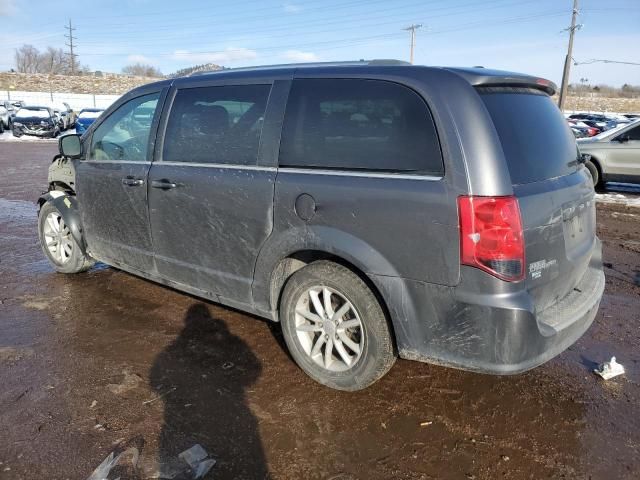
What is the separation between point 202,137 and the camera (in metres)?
3.78

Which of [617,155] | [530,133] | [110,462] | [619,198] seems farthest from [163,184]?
[617,155]

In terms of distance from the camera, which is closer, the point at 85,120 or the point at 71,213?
the point at 71,213

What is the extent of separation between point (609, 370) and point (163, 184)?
3.44m

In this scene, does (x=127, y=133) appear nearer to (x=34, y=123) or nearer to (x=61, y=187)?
(x=61, y=187)

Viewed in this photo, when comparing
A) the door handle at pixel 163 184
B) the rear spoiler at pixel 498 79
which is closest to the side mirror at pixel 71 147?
the door handle at pixel 163 184

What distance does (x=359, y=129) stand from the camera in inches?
116

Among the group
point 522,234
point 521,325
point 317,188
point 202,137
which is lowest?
point 521,325

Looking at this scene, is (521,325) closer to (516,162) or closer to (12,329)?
(516,162)

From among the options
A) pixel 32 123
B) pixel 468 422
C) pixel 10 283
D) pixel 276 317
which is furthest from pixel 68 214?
pixel 32 123

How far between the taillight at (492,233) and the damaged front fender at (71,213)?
399 centimetres

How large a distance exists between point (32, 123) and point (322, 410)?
94.8ft

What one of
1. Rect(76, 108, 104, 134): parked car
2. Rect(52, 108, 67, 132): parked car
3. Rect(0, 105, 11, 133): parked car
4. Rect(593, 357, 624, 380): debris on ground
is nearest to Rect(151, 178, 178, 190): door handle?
Rect(593, 357, 624, 380): debris on ground

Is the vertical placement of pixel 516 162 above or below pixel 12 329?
above

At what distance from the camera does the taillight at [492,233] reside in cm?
253
